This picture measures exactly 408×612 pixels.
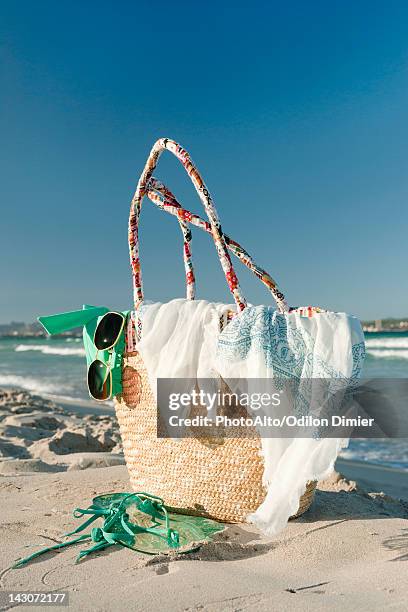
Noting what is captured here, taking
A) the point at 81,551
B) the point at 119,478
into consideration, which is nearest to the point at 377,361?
the point at 119,478

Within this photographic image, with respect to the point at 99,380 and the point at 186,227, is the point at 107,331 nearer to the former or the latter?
the point at 99,380

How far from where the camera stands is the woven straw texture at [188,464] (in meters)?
2.51

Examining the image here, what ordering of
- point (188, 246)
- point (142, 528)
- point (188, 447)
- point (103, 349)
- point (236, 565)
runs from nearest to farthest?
1. point (236, 565)
2. point (142, 528)
3. point (188, 447)
4. point (103, 349)
5. point (188, 246)

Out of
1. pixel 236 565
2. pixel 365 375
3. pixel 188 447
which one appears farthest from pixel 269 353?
pixel 365 375

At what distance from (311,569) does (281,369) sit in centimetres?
74

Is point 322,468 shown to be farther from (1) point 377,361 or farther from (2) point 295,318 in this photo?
(1) point 377,361

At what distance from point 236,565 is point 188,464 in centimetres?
67

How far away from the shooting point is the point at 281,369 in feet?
7.50

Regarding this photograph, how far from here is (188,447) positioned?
8.68ft

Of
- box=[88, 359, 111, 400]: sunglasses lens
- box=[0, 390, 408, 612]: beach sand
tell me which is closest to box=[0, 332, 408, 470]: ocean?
box=[0, 390, 408, 612]: beach sand

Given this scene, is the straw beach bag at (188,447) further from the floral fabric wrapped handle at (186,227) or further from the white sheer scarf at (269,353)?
the white sheer scarf at (269,353)

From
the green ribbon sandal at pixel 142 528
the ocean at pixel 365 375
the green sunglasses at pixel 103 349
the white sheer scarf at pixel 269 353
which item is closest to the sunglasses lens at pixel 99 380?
the green sunglasses at pixel 103 349

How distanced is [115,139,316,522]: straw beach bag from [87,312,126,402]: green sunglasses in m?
0.09

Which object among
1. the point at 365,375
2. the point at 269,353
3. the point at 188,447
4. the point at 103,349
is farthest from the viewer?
the point at 365,375
